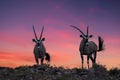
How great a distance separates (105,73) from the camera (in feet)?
62.8

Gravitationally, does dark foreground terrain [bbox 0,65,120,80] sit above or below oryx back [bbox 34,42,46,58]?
below

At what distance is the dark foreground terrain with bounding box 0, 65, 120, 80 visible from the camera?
17.3 metres

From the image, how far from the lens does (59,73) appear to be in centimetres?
1875

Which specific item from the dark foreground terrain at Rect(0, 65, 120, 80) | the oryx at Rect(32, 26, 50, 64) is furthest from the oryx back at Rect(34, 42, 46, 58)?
the dark foreground terrain at Rect(0, 65, 120, 80)

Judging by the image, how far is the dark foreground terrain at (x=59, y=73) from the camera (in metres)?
17.3

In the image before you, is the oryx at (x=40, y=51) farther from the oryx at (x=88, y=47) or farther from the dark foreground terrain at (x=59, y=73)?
the dark foreground terrain at (x=59, y=73)

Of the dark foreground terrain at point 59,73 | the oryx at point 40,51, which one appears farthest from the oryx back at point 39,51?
the dark foreground terrain at point 59,73

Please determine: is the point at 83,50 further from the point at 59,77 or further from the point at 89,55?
the point at 59,77

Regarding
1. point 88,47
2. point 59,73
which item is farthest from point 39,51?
point 59,73

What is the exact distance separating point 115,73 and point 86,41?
37.9ft

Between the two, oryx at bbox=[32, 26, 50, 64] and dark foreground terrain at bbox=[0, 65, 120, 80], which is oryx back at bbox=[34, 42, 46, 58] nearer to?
oryx at bbox=[32, 26, 50, 64]

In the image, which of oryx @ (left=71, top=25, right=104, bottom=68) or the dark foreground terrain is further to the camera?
oryx @ (left=71, top=25, right=104, bottom=68)

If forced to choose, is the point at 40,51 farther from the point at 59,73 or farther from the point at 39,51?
the point at 59,73

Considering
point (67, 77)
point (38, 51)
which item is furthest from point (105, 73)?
point (38, 51)
